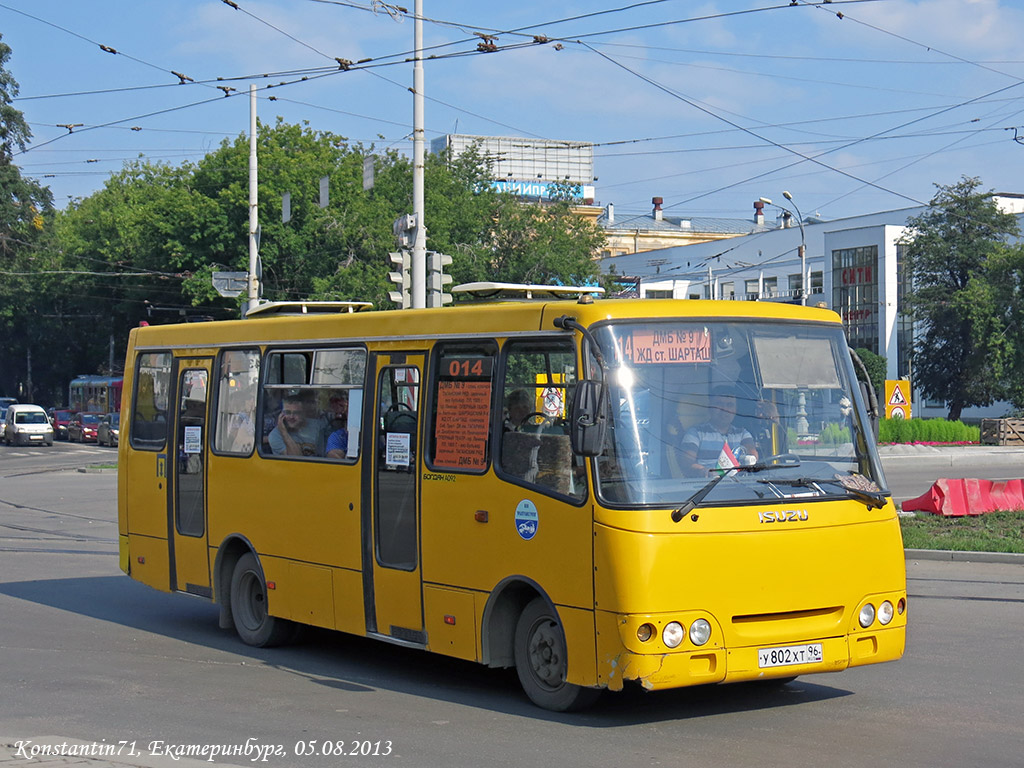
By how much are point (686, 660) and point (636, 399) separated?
148cm

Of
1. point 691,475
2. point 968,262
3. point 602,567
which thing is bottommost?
point 602,567

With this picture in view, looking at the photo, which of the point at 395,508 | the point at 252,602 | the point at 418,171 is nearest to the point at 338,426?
the point at 395,508

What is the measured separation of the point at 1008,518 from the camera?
17766 millimetres

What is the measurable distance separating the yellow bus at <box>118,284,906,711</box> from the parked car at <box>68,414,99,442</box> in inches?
2178

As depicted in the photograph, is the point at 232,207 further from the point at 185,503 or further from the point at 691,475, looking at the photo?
the point at 691,475

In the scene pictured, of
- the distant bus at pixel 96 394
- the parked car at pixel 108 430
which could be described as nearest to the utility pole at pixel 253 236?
the parked car at pixel 108 430

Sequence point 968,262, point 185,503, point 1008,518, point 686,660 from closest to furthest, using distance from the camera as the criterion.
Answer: point 686,660
point 185,503
point 1008,518
point 968,262

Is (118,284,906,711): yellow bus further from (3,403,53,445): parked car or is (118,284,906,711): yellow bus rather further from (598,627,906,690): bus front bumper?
(3,403,53,445): parked car

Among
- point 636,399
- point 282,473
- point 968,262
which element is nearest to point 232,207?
point 968,262

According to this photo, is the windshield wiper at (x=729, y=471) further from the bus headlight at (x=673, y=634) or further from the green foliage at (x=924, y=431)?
the green foliage at (x=924, y=431)

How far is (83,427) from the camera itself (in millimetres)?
62938

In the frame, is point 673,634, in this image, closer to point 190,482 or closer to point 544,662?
point 544,662

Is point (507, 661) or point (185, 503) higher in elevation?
point (185, 503)

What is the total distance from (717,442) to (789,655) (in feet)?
4.16
